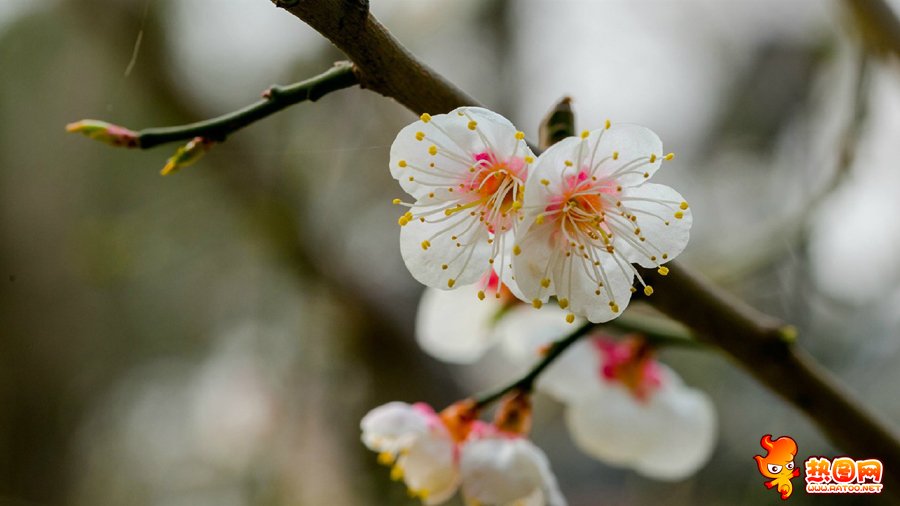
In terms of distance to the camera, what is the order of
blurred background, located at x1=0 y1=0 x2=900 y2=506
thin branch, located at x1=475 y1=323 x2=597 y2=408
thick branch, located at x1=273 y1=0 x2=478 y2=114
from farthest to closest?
blurred background, located at x1=0 y1=0 x2=900 y2=506 < thin branch, located at x1=475 y1=323 x2=597 y2=408 < thick branch, located at x1=273 y1=0 x2=478 y2=114

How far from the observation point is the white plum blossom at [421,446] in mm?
484

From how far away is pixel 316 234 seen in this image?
1.47 m

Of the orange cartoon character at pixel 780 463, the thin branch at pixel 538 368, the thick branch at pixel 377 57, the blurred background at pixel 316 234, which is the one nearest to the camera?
the thick branch at pixel 377 57

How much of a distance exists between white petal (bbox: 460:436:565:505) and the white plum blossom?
0.01 metres

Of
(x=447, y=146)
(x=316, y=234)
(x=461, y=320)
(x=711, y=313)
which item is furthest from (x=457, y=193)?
(x=316, y=234)

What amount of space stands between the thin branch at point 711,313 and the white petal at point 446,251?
→ 0.06 m

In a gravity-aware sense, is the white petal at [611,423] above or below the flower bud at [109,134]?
below

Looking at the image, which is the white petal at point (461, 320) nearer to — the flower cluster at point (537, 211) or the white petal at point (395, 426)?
the white petal at point (395, 426)

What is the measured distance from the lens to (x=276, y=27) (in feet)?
2.76

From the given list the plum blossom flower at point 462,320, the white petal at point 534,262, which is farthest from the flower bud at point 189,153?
the plum blossom flower at point 462,320

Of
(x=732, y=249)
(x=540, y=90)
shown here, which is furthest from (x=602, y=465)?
(x=540, y=90)

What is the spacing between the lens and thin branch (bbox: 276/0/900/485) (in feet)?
1.07

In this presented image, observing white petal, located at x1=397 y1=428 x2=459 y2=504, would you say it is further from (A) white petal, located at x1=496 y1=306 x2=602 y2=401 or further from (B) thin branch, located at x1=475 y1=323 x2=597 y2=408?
(A) white petal, located at x1=496 y1=306 x2=602 y2=401

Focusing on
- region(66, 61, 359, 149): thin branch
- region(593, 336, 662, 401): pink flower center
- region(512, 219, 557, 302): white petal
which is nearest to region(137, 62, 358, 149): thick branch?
region(66, 61, 359, 149): thin branch
